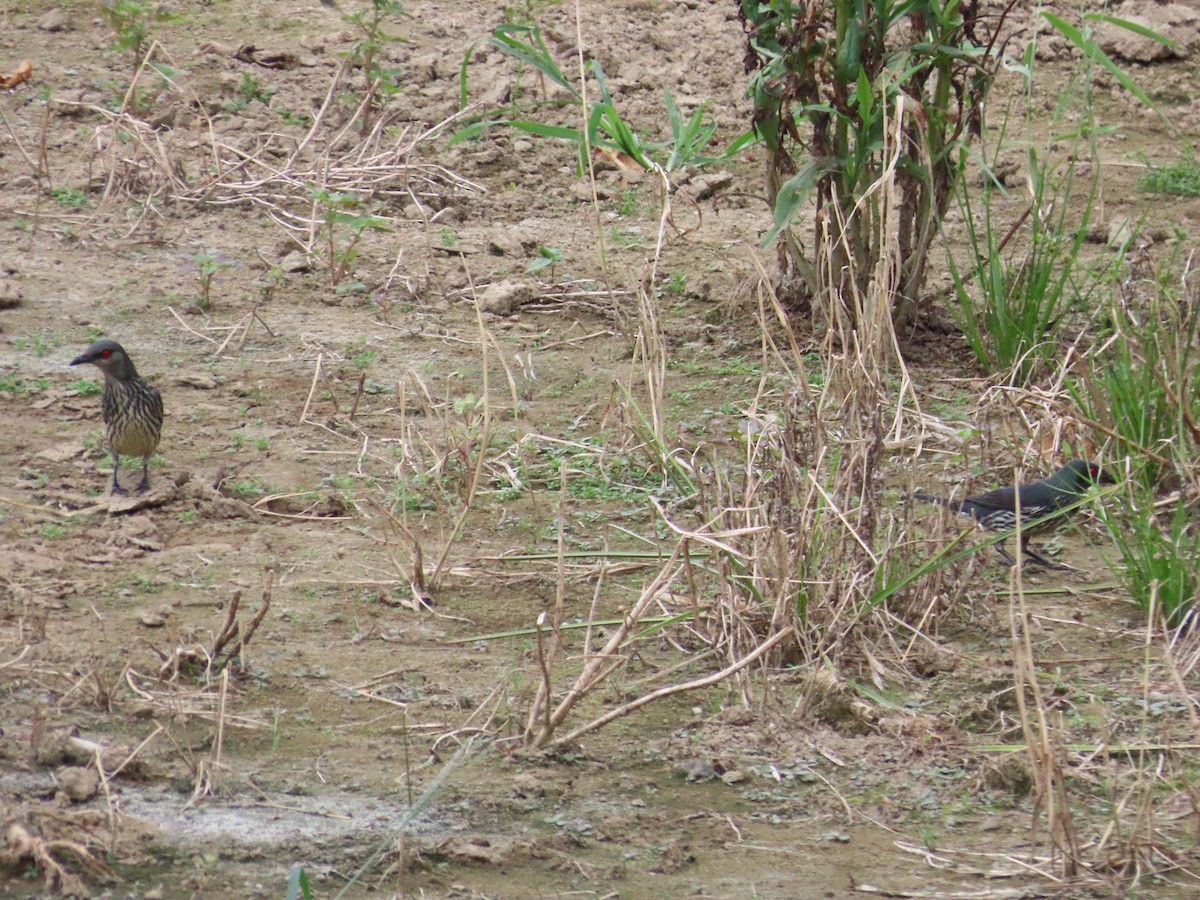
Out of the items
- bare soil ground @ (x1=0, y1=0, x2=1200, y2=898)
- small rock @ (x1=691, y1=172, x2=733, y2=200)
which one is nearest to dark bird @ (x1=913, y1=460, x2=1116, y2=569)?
bare soil ground @ (x1=0, y1=0, x2=1200, y2=898)

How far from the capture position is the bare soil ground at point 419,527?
10.9 feet

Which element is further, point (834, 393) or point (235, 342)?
point (235, 342)

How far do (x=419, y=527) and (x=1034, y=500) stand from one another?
6.38 feet

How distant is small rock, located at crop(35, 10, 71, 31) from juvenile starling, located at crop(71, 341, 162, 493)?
432cm

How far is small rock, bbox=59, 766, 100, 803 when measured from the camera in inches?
130

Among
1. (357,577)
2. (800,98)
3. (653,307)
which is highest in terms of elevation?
(800,98)

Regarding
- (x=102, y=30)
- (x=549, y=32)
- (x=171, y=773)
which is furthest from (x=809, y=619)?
(x=102, y=30)

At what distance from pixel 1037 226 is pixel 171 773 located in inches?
145

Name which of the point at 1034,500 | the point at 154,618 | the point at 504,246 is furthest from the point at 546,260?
the point at 154,618

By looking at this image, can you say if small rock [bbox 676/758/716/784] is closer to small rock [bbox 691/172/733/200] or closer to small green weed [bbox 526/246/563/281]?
small green weed [bbox 526/246/563/281]

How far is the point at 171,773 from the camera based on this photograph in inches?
137

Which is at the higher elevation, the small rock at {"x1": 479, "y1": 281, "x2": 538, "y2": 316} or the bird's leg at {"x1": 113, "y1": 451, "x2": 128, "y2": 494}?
the small rock at {"x1": 479, "y1": 281, "x2": 538, "y2": 316}

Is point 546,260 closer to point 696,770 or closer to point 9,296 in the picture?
point 9,296

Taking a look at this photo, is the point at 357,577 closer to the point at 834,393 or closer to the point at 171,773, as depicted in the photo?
the point at 171,773
